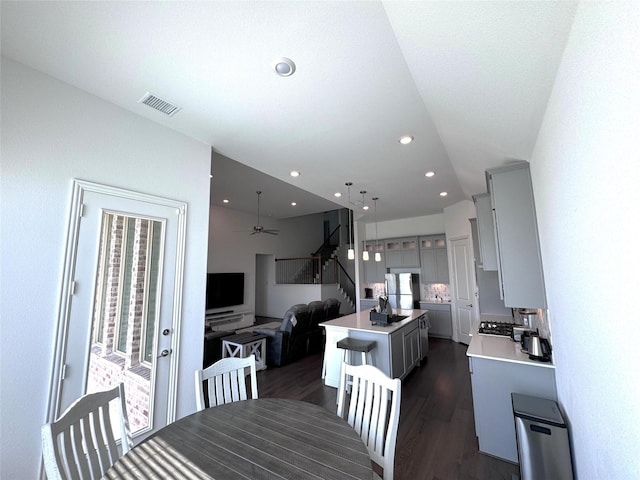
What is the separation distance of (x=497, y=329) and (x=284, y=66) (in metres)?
3.86

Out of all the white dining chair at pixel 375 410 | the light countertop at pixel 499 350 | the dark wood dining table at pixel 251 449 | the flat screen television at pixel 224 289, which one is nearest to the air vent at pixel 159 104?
the dark wood dining table at pixel 251 449

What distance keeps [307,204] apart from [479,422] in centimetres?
606

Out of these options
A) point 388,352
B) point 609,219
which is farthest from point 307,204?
point 609,219

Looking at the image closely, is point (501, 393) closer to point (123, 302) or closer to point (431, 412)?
point (431, 412)

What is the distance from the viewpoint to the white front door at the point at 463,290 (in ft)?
19.6

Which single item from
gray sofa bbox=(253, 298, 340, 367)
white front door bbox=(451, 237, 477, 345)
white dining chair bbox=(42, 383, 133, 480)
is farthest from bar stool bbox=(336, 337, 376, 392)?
white front door bbox=(451, 237, 477, 345)

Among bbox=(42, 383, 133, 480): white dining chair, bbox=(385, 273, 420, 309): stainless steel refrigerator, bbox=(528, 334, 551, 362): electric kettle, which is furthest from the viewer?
bbox=(385, 273, 420, 309): stainless steel refrigerator

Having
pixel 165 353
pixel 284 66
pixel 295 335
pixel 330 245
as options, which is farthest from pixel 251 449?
pixel 330 245

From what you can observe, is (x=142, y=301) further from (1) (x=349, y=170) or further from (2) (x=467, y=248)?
(2) (x=467, y=248)

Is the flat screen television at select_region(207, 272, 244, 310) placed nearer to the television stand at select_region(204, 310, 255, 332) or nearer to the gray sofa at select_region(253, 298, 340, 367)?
the television stand at select_region(204, 310, 255, 332)

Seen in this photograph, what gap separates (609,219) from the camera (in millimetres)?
930

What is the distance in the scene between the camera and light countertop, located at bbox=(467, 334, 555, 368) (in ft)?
7.47

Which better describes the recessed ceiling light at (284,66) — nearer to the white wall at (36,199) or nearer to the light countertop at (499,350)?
the white wall at (36,199)

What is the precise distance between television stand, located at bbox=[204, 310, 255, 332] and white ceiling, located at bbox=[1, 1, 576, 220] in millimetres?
5551
